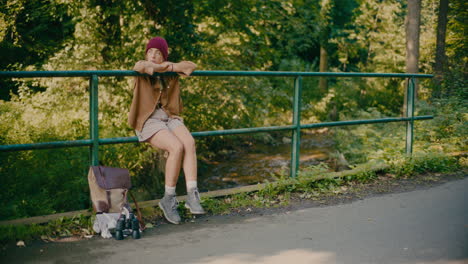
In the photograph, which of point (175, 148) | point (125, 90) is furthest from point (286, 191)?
point (125, 90)

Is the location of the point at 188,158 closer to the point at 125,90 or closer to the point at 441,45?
the point at 125,90

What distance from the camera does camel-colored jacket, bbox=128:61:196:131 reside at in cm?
435

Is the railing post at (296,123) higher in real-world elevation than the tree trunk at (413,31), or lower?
lower

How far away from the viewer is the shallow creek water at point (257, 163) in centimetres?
1042

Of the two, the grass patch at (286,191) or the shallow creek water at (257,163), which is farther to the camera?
the shallow creek water at (257,163)

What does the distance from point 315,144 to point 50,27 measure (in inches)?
284

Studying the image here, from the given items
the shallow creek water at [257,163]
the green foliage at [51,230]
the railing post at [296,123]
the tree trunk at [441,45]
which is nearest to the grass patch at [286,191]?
the green foliage at [51,230]

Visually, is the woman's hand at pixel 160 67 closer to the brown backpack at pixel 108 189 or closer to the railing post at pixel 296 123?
the brown backpack at pixel 108 189

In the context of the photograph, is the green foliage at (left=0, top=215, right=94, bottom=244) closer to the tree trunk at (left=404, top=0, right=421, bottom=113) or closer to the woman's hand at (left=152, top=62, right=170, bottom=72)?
the woman's hand at (left=152, top=62, right=170, bottom=72)

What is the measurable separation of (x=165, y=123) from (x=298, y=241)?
1.58 m

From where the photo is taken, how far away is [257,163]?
456 inches

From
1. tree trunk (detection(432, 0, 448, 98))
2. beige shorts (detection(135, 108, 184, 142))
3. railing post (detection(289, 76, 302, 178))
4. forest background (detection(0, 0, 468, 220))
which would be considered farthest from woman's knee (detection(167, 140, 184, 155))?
tree trunk (detection(432, 0, 448, 98))

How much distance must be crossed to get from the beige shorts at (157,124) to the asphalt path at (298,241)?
812mm

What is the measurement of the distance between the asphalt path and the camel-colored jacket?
979mm
